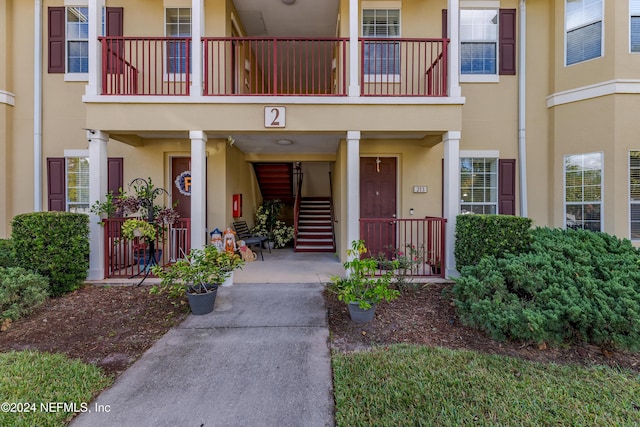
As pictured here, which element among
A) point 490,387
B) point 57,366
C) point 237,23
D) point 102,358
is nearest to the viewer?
point 490,387

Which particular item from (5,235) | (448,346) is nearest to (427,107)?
(448,346)

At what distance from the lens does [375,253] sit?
682 cm

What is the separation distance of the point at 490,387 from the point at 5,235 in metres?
9.33

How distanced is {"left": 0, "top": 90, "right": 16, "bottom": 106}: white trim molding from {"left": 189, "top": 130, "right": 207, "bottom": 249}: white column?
467 cm

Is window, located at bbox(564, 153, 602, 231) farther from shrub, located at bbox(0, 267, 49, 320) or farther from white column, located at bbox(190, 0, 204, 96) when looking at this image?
shrub, located at bbox(0, 267, 49, 320)

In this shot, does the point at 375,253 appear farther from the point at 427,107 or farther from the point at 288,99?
the point at 288,99

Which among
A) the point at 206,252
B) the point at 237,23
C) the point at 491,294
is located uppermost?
the point at 237,23

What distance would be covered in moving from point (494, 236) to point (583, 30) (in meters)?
5.08

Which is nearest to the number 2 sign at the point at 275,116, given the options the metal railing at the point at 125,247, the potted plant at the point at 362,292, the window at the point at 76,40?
the metal railing at the point at 125,247

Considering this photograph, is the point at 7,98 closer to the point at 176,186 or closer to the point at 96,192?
the point at 96,192

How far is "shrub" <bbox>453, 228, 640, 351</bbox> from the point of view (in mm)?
3139

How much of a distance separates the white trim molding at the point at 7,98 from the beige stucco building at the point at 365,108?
4cm

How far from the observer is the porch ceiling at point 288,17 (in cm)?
669

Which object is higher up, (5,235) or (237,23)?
(237,23)
